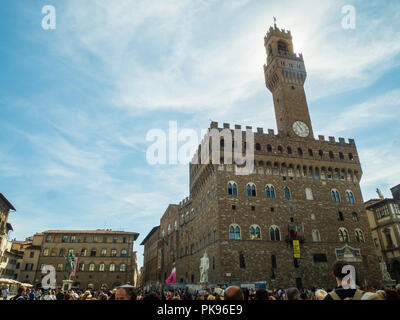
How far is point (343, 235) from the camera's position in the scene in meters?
31.7

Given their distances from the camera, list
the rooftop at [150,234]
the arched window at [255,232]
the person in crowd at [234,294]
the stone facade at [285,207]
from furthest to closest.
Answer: the rooftop at [150,234]
the arched window at [255,232]
the stone facade at [285,207]
the person in crowd at [234,294]

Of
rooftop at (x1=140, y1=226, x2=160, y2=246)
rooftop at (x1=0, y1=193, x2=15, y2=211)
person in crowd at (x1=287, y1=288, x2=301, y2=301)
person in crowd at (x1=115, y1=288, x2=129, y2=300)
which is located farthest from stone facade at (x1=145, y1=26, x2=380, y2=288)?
rooftop at (x1=140, y1=226, x2=160, y2=246)

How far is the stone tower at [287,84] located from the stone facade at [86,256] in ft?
135

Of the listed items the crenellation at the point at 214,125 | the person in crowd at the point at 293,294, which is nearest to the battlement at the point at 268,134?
the crenellation at the point at 214,125

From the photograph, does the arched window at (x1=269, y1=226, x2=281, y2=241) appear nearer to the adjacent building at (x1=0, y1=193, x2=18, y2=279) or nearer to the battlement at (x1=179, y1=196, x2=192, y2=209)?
the battlement at (x1=179, y1=196, x2=192, y2=209)

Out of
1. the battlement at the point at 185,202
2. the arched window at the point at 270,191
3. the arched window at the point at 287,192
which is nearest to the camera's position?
the arched window at the point at 270,191

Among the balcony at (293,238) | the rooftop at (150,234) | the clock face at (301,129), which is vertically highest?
the clock face at (301,129)

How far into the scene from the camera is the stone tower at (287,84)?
35.2 m

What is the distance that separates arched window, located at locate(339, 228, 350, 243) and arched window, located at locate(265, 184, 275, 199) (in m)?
8.95

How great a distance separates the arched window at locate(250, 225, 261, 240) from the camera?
2900cm

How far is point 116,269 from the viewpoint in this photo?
56.7 m

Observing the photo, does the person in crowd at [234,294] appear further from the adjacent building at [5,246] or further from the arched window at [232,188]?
the adjacent building at [5,246]
